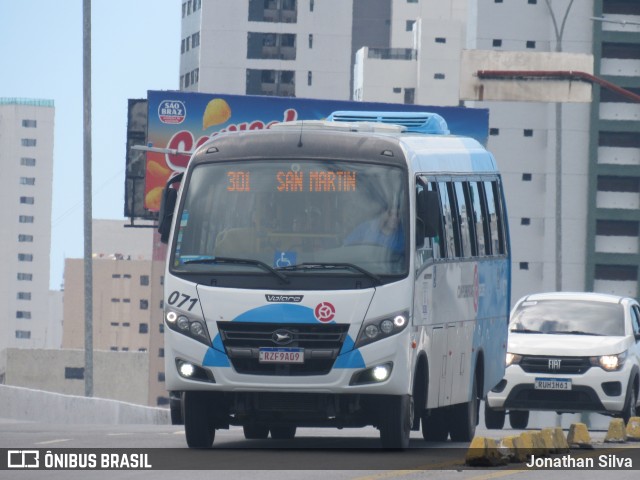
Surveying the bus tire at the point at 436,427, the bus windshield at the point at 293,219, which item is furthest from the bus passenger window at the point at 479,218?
the bus windshield at the point at 293,219

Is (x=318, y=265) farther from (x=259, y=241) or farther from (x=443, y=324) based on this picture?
(x=443, y=324)

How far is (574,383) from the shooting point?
23875mm

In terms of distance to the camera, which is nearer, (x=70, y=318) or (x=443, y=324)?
(x=443, y=324)

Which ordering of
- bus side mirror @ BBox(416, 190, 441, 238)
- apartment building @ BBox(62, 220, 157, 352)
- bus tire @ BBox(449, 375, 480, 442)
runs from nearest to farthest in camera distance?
bus side mirror @ BBox(416, 190, 441, 238), bus tire @ BBox(449, 375, 480, 442), apartment building @ BBox(62, 220, 157, 352)

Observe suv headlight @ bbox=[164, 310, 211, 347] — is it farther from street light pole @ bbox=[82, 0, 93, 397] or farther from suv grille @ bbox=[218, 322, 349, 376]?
street light pole @ bbox=[82, 0, 93, 397]

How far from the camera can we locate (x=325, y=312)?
15.7m

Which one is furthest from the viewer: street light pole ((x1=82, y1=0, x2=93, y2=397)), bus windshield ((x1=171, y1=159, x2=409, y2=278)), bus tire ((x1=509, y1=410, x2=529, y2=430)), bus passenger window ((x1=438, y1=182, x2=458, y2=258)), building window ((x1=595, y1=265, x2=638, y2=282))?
building window ((x1=595, y1=265, x2=638, y2=282))

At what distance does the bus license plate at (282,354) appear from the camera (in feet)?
51.8

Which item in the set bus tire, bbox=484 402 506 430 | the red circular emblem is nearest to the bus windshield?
the red circular emblem

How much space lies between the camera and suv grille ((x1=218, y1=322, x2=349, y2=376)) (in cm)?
1577

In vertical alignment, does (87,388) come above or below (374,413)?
below

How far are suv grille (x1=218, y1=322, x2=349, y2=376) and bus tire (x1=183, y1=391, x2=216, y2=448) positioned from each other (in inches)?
25.8

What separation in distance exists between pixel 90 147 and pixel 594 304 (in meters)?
11.7
